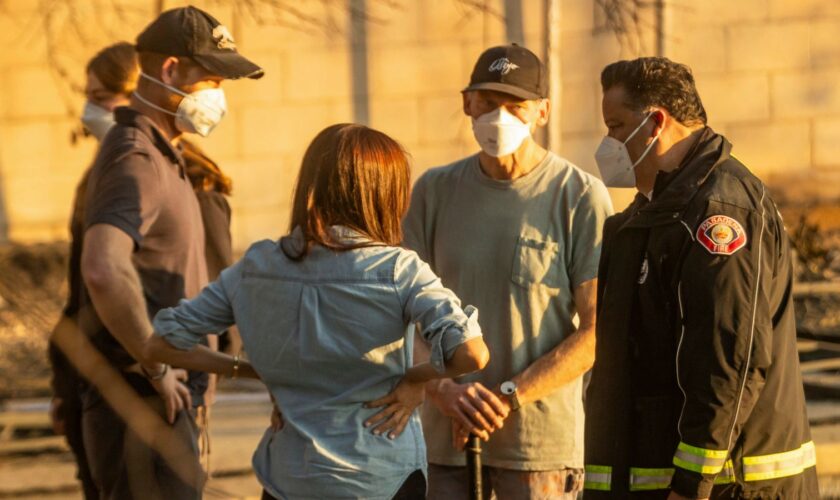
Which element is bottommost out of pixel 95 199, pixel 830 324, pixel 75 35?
pixel 830 324

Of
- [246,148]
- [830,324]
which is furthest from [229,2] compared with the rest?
[830,324]

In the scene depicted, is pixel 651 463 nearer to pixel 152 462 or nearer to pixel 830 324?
pixel 152 462

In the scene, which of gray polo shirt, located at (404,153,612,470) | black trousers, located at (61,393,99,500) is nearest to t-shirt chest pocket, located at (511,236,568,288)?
gray polo shirt, located at (404,153,612,470)

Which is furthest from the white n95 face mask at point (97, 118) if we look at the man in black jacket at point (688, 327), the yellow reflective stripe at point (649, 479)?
the yellow reflective stripe at point (649, 479)

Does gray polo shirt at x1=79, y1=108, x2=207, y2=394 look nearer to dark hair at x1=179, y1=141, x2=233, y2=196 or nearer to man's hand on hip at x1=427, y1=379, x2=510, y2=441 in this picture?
dark hair at x1=179, y1=141, x2=233, y2=196

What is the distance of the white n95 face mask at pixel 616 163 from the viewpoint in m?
3.90

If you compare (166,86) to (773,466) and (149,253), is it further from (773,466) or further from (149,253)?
(773,466)

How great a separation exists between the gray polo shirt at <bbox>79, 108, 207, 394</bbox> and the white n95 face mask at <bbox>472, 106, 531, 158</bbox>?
2.96 feet

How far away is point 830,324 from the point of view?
35.3 ft

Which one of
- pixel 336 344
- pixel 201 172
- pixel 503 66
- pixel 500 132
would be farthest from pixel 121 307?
pixel 503 66

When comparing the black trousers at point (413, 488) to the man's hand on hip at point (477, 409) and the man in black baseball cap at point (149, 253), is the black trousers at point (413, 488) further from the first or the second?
the man's hand on hip at point (477, 409)

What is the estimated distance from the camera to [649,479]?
3.65m

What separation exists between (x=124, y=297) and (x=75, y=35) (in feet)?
20.7

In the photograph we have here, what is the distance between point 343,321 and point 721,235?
34.6 inches
